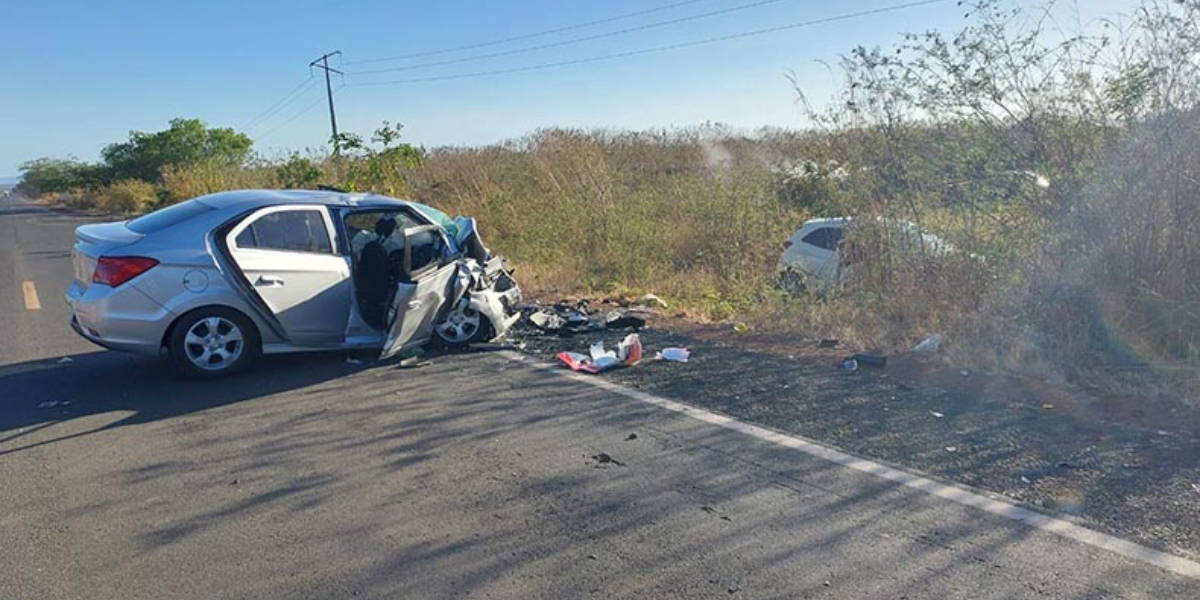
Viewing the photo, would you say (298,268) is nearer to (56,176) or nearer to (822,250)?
(822,250)

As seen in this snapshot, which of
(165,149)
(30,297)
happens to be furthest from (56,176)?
(30,297)

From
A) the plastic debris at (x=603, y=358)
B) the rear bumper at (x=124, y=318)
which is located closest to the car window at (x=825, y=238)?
the plastic debris at (x=603, y=358)

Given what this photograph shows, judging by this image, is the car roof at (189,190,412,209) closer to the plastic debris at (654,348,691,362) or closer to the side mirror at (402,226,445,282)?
the side mirror at (402,226,445,282)

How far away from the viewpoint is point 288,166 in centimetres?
2517

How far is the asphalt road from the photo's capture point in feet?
11.5

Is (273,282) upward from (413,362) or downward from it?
upward

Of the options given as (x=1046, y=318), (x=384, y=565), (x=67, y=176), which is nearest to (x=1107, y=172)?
(x=1046, y=318)

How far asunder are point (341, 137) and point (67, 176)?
209ft

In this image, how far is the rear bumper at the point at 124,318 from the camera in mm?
6645

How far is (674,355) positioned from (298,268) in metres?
3.35

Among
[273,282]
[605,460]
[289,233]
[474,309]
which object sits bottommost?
[605,460]

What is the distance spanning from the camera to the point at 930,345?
7.39 meters

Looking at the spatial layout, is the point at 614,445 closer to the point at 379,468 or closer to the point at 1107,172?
the point at 379,468

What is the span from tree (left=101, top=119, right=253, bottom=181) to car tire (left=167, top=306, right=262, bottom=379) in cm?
4973
